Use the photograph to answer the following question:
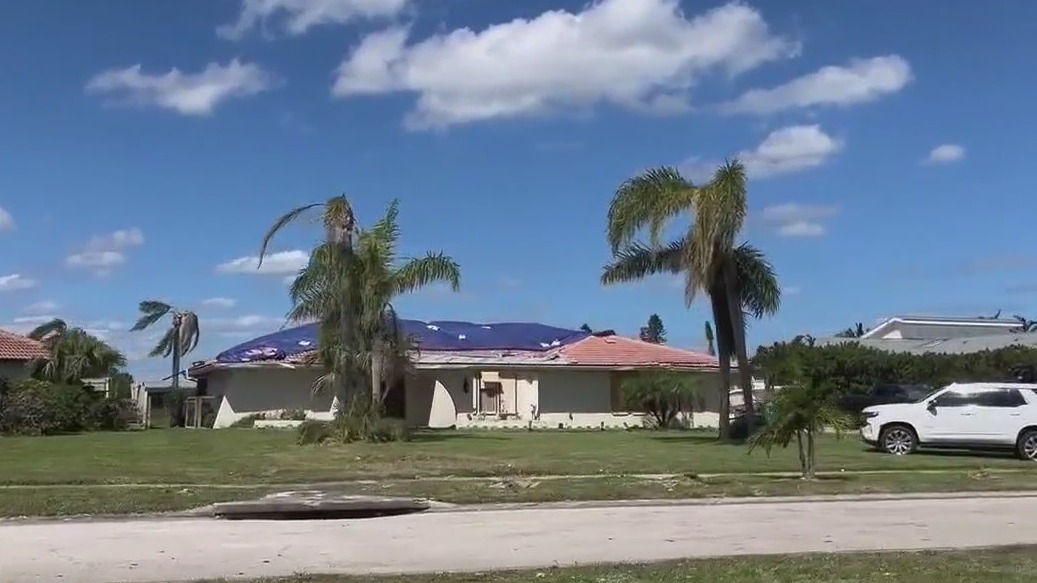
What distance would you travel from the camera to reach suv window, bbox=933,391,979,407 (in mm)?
25812

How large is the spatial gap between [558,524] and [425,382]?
90.9 ft

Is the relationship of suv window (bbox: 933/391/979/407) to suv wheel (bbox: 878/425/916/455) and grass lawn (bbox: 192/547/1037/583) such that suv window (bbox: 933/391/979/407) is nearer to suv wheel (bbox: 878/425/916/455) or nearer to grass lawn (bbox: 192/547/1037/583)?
suv wheel (bbox: 878/425/916/455)

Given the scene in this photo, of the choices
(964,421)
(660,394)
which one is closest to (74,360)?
(660,394)

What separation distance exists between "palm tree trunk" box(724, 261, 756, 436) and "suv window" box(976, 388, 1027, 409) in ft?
20.8

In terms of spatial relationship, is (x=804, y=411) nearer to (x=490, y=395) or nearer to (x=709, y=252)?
(x=709, y=252)

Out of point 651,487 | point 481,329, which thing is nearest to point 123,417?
point 481,329

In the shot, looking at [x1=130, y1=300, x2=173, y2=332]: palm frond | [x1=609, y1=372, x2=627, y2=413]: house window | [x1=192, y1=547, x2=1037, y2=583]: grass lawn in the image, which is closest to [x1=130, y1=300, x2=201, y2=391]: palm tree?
[x1=130, y1=300, x2=173, y2=332]: palm frond

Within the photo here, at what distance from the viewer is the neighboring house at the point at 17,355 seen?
4266cm

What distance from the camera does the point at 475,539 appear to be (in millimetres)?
12258

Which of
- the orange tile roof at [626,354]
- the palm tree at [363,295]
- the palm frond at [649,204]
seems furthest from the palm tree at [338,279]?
the orange tile roof at [626,354]

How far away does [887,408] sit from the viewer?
26.6 metres

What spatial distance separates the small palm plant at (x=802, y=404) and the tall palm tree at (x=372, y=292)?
1227 centimetres

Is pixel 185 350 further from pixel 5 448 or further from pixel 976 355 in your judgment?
pixel 976 355

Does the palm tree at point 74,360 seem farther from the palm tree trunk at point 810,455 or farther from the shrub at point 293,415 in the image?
the palm tree trunk at point 810,455
